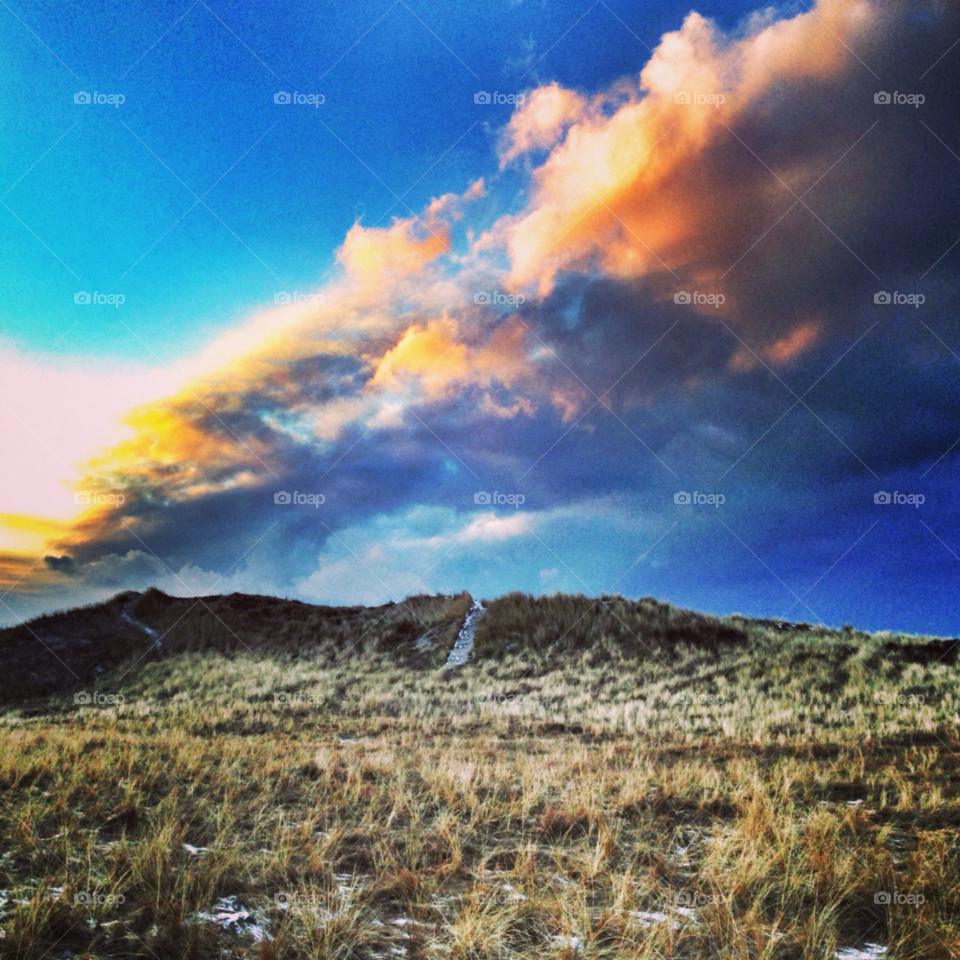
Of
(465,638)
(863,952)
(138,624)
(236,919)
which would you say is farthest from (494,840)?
(138,624)

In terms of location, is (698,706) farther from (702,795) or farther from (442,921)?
(442,921)

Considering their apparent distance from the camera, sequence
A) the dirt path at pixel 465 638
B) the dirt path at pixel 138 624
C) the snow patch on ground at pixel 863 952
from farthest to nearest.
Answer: the dirt path at pixel 138 624, the dirt path at pixel 465 638, the snow patch on ground at pixel 863 952

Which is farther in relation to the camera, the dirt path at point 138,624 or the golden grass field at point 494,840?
the dirt path at point 138,624

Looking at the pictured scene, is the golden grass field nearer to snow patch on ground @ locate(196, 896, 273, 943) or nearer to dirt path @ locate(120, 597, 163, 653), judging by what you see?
snow patch on ground @ locate(196, 896, 273, 943)

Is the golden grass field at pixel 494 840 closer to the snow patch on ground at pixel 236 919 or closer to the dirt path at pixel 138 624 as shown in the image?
the snow patch on ground at pixel 236 919

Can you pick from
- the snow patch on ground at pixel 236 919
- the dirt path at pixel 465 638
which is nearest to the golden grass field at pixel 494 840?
the snow patch on ground at pixel 236 919

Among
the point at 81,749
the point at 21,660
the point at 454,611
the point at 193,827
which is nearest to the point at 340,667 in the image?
the point at 454,611

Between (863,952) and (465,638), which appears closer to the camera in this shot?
(863,952)

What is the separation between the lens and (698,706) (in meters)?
19.0

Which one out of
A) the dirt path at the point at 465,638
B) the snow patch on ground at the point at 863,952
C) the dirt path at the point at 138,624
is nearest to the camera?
the snow patch on ground at the point at 863,952

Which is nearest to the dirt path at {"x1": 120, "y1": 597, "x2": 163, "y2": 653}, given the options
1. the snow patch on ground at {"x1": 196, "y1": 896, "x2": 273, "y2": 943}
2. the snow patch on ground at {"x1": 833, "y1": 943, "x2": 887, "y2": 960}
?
the snow patch on ground at {"x1": 196, "y1": 896, "x2": 273, "y2": 943}

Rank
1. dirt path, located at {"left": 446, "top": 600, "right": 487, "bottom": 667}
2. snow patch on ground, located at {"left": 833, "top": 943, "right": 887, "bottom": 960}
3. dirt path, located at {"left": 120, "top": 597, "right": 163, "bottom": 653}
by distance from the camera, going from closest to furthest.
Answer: snow patch on ground, located at {"left": 833, "top": 943, "right": 887, "bottom": 960}
dirt path, located at {"left": 446, "top": 600, "right": 487, "bottom": 667}
dirt path, located at {"left": 120, "top": 597, "right": 163, "bottom": 653}

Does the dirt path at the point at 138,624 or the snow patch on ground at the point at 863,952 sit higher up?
the dirt path at the point at 138,624

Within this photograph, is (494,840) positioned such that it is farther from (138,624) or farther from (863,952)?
(138,624)
